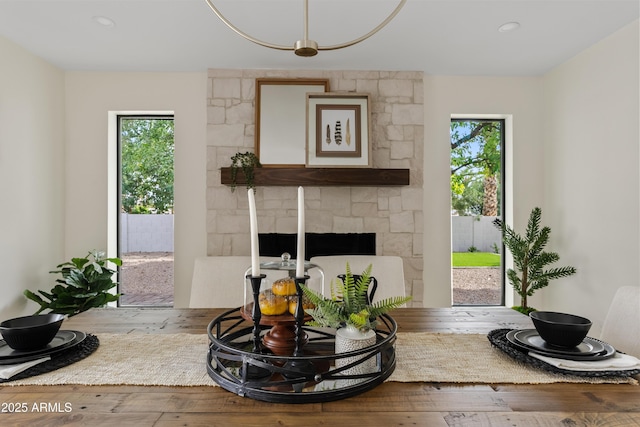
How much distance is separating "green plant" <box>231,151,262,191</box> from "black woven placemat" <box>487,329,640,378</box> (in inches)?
84.5

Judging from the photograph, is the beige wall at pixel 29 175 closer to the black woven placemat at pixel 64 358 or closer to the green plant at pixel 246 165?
the green plant at pixel 246 165

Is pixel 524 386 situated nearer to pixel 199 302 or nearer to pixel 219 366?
Result: pixel 219 366

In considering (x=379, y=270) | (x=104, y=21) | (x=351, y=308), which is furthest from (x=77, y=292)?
(x=351, y=308)

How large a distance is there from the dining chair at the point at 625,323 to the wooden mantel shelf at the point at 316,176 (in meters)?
1.79

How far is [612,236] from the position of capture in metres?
2.49

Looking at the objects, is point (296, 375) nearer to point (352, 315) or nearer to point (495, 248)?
point (352, 315)

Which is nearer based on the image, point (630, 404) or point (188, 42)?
point (630, 404)

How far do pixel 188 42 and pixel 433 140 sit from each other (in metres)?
2.01

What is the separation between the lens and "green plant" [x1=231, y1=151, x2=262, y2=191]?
2922mm

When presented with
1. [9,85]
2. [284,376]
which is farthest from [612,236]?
[9,85]

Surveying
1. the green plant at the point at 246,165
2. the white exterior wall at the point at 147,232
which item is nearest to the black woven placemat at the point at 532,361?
the green plant at the point at 246,165

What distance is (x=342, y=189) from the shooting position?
3.16m

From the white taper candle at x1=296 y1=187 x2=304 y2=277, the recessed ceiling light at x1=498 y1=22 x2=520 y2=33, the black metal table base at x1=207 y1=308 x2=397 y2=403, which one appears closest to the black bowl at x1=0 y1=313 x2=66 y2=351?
the black metal table base at x1=207 y1=308 x2=397 y2=403

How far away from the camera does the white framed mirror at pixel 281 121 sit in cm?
307
